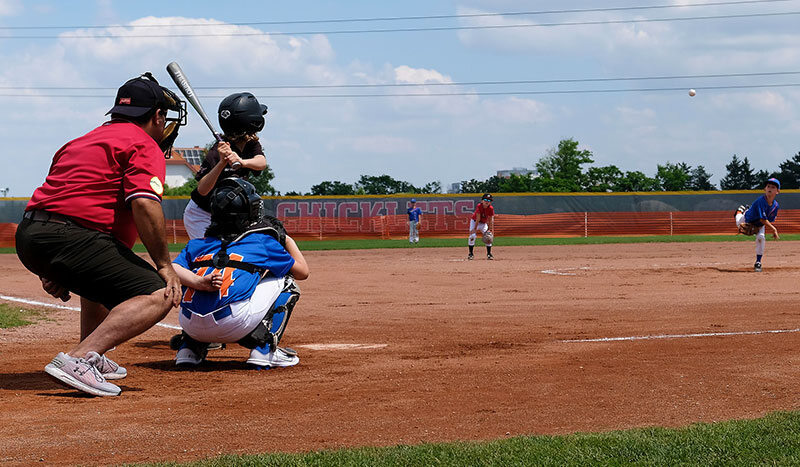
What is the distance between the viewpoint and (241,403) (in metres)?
5.09

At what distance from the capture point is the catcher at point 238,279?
607 centimetres

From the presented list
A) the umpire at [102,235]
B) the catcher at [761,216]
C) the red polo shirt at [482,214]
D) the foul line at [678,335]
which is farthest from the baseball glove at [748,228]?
the umpire at [102,235]

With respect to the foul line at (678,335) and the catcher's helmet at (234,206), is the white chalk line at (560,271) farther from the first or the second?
the catcher's helmet at (234,206)

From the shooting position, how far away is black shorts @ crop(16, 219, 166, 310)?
4957mm

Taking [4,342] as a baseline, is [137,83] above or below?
above

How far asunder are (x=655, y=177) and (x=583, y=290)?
83.7 meters

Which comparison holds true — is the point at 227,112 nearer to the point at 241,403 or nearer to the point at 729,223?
the point at 241,403

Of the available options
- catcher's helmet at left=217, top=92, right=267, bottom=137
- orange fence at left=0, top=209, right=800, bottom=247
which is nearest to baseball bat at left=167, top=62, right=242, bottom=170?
catcher's helmet at left=217, top=92, right=267, bottom=137

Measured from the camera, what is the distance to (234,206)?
609 cm

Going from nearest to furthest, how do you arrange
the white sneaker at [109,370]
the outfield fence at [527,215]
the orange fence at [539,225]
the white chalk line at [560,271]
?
the white sneaker at [109,370], the white chalk line at [560,271], the orange fence at [539,225], the outfield fence at [527,215]

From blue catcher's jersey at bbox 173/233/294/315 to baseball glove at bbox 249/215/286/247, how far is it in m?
0.04

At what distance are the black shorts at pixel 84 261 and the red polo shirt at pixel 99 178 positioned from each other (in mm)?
95

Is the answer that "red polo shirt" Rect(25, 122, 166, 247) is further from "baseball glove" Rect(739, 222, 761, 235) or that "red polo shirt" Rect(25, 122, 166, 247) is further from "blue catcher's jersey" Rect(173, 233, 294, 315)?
"baseball glove" Rect(739, 222, 761, 235)

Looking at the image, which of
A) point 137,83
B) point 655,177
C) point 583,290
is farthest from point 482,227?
point 655,177
